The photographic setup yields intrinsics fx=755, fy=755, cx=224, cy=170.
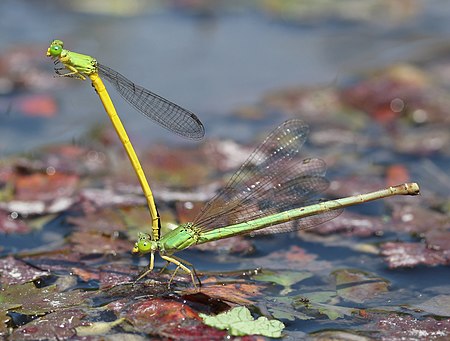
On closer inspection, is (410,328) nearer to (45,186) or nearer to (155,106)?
(155,106)

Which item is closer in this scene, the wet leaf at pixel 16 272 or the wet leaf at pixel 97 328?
the wet leaf at pixel 97 328

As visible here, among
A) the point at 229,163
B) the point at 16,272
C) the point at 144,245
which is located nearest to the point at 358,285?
the point at 144,245

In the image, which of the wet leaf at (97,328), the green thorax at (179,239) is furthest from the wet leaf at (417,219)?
the wet leaf at (97,328)

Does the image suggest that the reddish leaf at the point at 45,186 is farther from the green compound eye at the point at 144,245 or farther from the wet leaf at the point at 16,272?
the green compound eye at the point at 144,245

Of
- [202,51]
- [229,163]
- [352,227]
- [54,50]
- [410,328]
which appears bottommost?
Answer: [410,328]

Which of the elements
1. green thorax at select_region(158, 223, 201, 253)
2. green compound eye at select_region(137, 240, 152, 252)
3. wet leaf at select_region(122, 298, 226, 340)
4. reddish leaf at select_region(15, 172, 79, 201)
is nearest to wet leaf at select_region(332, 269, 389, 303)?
green thorax at select_region(158, 223, 201, 253)

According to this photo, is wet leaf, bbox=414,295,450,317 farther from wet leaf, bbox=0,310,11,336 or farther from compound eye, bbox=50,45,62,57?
compound eye, bbox=50,45,62,57

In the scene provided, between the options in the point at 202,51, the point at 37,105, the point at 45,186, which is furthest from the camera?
the point at 202,51
